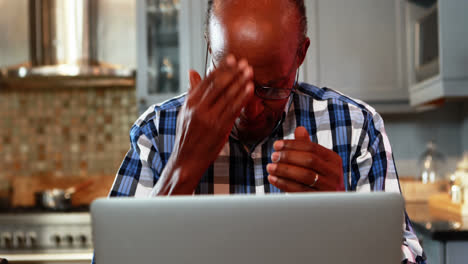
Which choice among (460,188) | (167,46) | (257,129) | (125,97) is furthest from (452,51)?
(125,97)

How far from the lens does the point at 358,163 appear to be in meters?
0.86

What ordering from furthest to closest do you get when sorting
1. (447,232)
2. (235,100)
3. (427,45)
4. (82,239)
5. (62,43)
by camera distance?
(62,43), (82,239), (427,45), (447,232), (235,100)

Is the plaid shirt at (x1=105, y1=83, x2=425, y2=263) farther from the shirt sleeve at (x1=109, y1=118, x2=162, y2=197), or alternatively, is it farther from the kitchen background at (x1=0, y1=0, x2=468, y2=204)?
the kitchen background at (x1=0, y1=0, x2=468, y2=204)

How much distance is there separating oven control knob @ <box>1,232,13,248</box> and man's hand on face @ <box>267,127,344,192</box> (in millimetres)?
2060

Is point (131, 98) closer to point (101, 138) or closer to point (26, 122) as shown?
point (101, 138)

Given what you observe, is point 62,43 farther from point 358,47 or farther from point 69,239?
point 358,47

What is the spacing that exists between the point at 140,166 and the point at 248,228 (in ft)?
1.50

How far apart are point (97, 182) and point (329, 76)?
4.57 feet

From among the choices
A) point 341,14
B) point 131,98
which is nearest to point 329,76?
point 341,14

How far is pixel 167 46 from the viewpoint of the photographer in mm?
2527

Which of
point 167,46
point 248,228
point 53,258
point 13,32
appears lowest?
point 53,258

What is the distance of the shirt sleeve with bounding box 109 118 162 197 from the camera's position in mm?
814

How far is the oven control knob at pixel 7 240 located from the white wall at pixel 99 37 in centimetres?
95

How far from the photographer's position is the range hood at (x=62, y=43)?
101 inches
